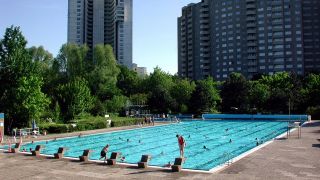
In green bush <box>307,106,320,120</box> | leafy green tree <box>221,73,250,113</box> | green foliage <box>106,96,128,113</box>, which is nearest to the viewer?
green bush <box>307,106,320,120</box>

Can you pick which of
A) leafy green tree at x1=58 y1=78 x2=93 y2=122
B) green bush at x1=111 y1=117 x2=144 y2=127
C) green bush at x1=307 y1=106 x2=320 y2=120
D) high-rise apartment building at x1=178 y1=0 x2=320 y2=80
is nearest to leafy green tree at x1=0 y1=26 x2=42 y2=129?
leafy green tree at x1=58 y1=78 x2=93 y2=122

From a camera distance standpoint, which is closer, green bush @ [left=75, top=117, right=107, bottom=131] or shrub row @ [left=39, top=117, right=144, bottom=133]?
shrub row @ [left=39, top=117, right=144, bottom=133]

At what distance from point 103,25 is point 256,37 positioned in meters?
76.4

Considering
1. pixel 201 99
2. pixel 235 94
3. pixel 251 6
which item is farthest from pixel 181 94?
pixel 251 6

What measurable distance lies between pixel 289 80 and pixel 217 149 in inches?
2251

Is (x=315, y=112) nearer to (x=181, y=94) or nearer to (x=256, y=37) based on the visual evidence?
(x=181, y=94)

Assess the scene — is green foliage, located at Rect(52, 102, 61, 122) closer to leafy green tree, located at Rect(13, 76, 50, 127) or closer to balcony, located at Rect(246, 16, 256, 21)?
leafy green tree, located at Rect(13, 76, 50, 127)

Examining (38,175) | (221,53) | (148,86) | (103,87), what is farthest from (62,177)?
(221,53)

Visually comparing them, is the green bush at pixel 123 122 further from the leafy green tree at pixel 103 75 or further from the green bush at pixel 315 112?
the green bush at pixel 315 112

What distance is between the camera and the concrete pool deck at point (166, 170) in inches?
627

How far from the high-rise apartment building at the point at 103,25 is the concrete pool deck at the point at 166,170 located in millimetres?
159814

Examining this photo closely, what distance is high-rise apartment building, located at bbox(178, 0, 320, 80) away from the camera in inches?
5576

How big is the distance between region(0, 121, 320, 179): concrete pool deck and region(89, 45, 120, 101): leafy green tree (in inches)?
2070

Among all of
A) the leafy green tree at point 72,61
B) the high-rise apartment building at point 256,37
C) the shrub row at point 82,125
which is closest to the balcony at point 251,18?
the high-rise apartment building at point 256,37
